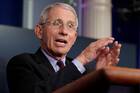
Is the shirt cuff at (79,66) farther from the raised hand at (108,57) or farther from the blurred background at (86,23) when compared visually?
the blurred background at (86,23)

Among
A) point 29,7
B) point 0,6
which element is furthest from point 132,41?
point 0,6

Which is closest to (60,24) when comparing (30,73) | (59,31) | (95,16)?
(59,31)

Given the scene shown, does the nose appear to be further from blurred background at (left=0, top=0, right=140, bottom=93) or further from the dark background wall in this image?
the dark background wall

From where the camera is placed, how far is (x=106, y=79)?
0.25 m

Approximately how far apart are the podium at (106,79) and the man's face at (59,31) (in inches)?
34.8

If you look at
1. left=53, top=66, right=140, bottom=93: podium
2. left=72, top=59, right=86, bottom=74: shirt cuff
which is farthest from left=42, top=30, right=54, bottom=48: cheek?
left=53, top=66, right=140, bottom=93: podium

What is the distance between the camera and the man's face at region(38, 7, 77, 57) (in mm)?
1163

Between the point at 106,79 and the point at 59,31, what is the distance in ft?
3.10

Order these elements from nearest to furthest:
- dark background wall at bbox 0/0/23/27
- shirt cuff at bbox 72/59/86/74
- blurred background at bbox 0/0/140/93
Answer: shirt cuff at bbox 72/59/86/74 < blurred background at bbox 0/0/140/93 < dark background wall at bbox 0/0/23/27

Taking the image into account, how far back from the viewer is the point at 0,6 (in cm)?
196

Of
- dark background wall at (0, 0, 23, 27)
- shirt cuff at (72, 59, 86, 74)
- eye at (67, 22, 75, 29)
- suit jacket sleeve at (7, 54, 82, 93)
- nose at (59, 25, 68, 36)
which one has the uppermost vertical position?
dark background wall at (0, 0, 23, 27)

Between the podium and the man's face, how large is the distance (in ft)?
2.90

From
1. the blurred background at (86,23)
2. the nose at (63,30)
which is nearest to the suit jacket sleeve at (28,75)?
the nose at (63,30)

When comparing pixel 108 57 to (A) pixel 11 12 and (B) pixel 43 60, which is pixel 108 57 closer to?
(B) pixel 43 60
